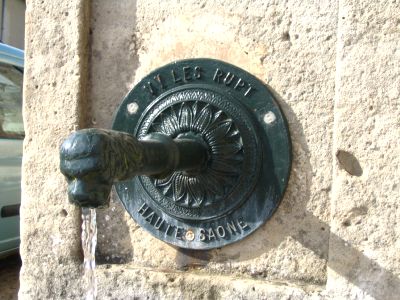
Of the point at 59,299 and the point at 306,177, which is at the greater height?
the point at 306,177

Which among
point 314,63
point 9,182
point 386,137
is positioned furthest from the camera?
point 9,182

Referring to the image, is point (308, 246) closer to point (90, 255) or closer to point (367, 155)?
point (367, 155)

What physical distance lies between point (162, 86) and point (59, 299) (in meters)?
0.72

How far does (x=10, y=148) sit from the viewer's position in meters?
3.88

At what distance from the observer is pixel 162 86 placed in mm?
1811

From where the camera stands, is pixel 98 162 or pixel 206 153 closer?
pixel 98 162

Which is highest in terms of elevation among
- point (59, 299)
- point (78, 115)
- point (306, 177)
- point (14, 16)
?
point (14, 16)

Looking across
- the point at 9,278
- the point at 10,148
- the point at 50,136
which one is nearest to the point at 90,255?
the point at 50,136

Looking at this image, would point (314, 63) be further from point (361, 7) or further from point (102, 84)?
point (102, 84)

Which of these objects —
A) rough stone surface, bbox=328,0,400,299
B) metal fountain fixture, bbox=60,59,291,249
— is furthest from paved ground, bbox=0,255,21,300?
rough stone surface, bbox=328,0,400,299

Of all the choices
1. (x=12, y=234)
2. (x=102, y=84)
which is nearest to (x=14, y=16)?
(x=12, y=234)

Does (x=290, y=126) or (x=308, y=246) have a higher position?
(x=290, y=126)

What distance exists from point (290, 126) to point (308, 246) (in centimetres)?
32

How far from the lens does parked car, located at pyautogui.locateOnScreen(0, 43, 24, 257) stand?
12.7 feet
